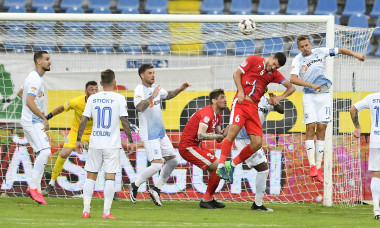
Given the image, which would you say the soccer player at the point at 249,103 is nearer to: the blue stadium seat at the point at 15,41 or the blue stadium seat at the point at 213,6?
the blue stadium seat at the point at 15,41

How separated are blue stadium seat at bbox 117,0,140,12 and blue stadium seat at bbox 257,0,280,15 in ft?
11.0

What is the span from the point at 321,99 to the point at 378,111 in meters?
1.98

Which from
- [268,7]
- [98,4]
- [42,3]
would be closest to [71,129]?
[98,4]

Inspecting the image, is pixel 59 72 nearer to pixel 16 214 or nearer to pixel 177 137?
pixel 177 137

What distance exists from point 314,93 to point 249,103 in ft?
4.55

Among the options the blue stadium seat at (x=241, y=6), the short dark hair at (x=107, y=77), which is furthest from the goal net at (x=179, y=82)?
the blue stadium seat at (x=241, y=6)

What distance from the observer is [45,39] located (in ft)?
41.6

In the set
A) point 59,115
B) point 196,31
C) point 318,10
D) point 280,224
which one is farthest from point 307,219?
point 318,10

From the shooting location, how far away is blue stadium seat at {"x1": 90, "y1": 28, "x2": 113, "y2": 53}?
41.0 feet

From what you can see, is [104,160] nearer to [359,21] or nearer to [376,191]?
[376,191]

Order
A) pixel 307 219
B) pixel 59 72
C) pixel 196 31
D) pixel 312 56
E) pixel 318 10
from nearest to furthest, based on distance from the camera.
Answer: pixel 307 219 → pixel 312 56 → pixel 196 31 → pixel 59 72 → pixel 318 10

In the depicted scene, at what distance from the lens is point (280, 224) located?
7.88 meters

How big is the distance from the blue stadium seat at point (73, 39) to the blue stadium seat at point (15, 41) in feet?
2.38

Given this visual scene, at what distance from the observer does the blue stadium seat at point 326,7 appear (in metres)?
18.9
